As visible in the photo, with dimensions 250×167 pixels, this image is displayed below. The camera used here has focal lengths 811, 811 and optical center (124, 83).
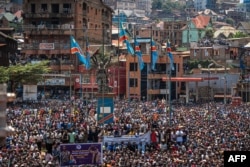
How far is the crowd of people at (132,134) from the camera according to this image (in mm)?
26609

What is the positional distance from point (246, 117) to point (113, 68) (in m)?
32.1

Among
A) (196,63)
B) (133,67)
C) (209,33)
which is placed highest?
(209,33)

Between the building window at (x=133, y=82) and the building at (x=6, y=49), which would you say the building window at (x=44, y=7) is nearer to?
the building at (x=6, y=49)

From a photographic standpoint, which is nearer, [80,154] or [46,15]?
[80,154]

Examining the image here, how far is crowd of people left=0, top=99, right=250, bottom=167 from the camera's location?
2661 cm

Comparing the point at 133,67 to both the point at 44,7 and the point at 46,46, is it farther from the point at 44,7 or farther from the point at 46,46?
the point at 44,7

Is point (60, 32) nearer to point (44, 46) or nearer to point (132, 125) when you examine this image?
point (44, 46)

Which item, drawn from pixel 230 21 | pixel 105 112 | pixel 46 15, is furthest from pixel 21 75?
pixel 230 21

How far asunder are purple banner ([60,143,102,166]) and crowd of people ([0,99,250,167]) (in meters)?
0.41

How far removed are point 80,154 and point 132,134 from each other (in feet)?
23.1

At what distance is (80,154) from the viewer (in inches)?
1018

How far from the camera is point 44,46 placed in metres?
83.4

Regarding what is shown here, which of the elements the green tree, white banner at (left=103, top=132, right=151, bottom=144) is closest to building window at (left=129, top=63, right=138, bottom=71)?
the green tree

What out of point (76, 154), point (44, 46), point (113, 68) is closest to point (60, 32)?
point (44, 46)
